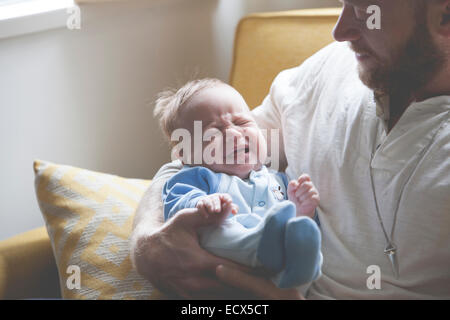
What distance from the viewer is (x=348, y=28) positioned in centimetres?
109

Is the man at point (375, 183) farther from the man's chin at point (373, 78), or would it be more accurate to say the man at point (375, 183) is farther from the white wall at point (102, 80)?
the white wall at point (102, 80)

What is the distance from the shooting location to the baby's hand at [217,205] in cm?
92

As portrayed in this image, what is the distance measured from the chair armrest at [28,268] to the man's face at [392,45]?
839mm

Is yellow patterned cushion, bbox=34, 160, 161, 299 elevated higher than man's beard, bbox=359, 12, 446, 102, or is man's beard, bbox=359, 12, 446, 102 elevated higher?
man's beard, bbox=359, 12, 446, 102

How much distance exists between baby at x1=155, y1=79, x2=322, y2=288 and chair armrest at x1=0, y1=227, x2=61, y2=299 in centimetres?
40

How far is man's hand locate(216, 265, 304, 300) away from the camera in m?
0.96

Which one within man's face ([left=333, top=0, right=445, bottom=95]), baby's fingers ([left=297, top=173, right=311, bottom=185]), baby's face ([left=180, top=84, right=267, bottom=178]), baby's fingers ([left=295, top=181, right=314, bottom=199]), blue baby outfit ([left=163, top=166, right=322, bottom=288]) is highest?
man's face ([left=333, top=0, right=445, bottom=95])

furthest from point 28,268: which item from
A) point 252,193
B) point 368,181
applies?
point 368,181

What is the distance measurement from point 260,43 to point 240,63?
8cm

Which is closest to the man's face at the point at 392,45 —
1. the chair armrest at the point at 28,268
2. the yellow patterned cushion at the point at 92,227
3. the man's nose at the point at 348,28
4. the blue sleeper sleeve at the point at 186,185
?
the man's nose at the point at 348,28

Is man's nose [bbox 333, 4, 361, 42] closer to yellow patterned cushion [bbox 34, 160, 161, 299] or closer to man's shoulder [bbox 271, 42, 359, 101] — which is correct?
man's shoulder [bbox 271, 42, 359, 101]

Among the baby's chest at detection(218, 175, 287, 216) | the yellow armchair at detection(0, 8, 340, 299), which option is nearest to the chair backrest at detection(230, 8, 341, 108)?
the yellow armchair at detection(0, 8, 340, 299)

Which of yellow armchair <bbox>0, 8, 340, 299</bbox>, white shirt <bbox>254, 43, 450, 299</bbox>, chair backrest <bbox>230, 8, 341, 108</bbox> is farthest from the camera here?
chair backrest <bbox>230, 8, 341, 108</bbox>

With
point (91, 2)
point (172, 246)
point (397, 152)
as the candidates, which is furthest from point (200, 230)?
point (91, 2)
